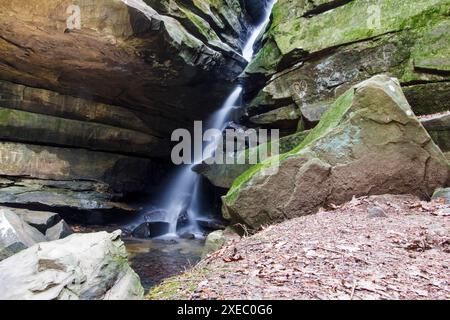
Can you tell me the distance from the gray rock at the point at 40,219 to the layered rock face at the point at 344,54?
8.04m

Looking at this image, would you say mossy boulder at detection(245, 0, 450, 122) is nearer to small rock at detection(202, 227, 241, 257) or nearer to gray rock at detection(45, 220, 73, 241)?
small rock at detection(202, 227, 241, 257)

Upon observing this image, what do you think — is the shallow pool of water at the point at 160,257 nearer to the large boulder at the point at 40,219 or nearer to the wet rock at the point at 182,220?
the wet rock at the point at 182,220

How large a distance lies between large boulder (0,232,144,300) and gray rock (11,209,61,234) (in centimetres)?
619

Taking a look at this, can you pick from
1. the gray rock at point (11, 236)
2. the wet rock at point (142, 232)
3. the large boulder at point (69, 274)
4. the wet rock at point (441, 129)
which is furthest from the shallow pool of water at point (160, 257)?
the wet rock at point (441, 129)

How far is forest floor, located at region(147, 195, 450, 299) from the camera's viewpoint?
8.50ft

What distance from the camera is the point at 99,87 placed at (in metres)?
12.1

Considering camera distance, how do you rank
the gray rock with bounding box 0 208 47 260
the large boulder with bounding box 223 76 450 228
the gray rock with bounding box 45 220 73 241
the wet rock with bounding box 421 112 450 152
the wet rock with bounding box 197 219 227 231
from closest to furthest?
the gray rock with bounding box 0 208 47 260, the large boulder with bounding box 223 76 450 228, the wet rock with bounding box 421 112 450 152, the gray rock with bounding box 45 220 73 241, the wet rock with bounding box 197 219 227 231

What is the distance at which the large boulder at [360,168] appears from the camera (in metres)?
5.96

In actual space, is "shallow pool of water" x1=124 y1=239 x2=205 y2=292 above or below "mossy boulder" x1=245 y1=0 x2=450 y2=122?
below

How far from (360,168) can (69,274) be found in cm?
518

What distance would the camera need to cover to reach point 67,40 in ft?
31.2

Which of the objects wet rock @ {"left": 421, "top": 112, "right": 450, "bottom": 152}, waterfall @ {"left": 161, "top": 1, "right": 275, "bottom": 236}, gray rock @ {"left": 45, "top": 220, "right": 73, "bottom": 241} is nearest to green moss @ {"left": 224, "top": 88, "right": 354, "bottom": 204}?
wet rock @ {"left": 421, "top": 112, "right": 450, "bottom": 152}

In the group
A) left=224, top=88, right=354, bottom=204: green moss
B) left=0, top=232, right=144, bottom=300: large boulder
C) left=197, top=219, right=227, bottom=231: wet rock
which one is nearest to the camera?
left=0, top=232, right=144, bottom=300: large boulder
